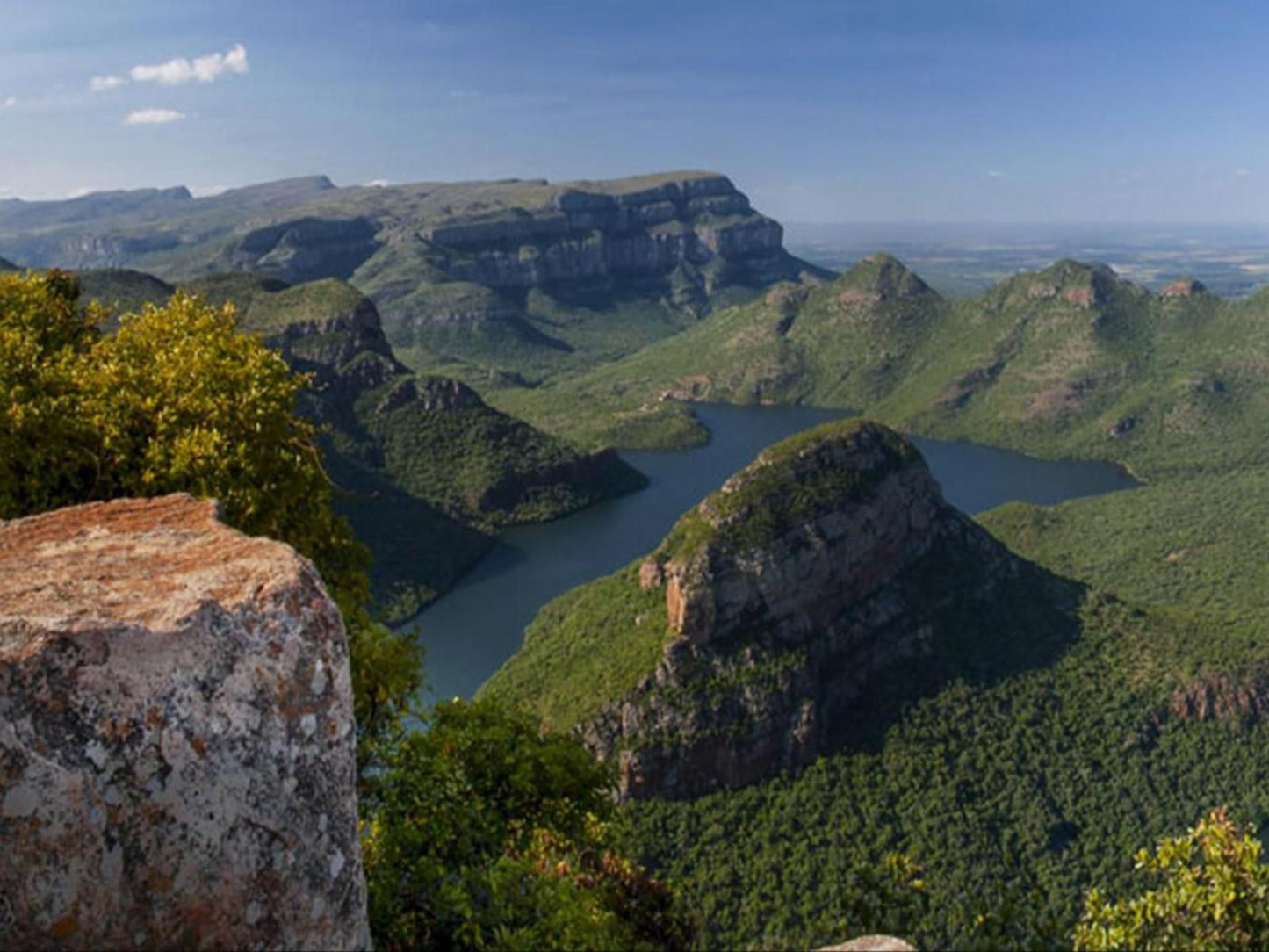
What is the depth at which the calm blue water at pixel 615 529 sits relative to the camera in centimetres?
9356

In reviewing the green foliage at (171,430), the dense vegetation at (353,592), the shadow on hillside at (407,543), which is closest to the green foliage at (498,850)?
the dense vegetation at (353,592)

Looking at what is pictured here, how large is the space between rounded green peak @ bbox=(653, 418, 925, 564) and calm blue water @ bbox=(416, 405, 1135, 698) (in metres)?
22.2

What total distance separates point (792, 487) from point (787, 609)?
945 cm

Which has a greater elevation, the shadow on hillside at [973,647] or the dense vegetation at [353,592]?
the dense vegetation at [353,592]

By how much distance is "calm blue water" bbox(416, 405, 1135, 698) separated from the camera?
93562mm

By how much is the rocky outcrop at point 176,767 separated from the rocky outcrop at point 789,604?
4717 centimetres

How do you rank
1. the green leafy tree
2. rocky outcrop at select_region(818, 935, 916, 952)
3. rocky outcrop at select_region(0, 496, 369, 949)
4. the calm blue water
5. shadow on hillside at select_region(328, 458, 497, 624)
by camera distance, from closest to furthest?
rocky outcrop at select_region(0, 496, 369, 949)
rocky outcrop at select_region(818, 935, 916, 952)
the green leafy tree
the calm blue water
shadow on hillside at select_region(328, 458, 497, 624)

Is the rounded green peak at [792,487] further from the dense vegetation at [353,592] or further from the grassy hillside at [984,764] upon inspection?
the dense vegetation at [353,592]

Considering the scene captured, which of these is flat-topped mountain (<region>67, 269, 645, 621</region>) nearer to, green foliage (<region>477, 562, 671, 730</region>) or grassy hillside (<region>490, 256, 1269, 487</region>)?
grassy hillside (<region>490, 256, 1269, 487</region>)

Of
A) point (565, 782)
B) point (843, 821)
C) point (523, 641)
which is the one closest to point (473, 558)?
point (523, 641)

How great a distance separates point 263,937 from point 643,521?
4899 inches

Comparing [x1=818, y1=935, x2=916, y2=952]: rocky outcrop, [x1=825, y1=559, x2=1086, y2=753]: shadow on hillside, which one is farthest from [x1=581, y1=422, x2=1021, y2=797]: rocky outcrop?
[x1=818, y1=935, x2=916, y2=952]: rocky outcrop

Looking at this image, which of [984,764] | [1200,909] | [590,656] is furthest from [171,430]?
[984,764]

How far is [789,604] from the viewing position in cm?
6138
